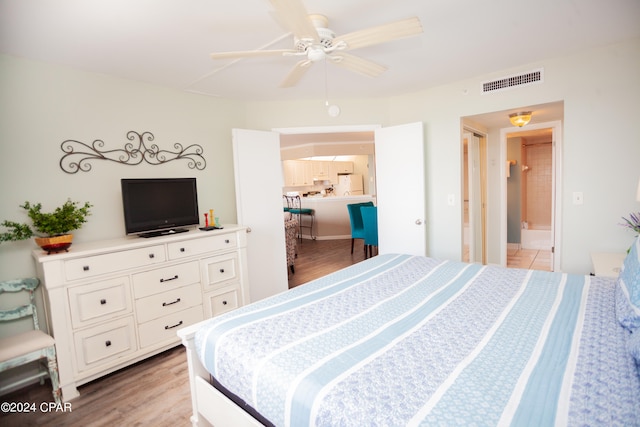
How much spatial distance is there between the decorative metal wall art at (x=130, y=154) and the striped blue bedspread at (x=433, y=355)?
1969 mm

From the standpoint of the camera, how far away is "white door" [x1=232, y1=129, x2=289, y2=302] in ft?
11.3

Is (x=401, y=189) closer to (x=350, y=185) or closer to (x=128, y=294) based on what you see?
(x=128, y=294)

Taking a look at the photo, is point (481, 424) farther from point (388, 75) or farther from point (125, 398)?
point (388, 75)

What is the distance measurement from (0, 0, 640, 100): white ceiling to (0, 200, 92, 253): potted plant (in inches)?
42.6

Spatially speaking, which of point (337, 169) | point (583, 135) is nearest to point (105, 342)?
point (583, 135)

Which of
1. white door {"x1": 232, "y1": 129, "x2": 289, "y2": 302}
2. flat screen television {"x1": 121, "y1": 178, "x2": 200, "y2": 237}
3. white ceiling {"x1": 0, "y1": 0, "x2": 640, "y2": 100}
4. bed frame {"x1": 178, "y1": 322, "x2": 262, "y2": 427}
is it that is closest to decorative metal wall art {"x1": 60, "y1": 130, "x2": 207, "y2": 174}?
flat screen television {"x1": 121, "y1": 178, "x2": 200, "y2": 237}

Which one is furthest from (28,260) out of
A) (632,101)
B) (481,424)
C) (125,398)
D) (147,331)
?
(632,101)

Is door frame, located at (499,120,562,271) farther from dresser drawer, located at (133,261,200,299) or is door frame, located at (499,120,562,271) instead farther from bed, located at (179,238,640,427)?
dresser drawer, located at (133,261,200,299)

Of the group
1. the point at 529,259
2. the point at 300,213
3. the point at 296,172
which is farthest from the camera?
the point at 296,172

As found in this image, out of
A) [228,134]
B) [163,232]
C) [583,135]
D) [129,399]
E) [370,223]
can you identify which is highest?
[228,134]

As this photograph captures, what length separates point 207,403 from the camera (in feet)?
4.87

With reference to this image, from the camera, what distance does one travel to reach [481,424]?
826 mm

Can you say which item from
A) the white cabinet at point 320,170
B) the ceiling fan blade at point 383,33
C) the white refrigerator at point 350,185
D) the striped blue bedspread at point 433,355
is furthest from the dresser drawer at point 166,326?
the white refrigerator at point 350,185

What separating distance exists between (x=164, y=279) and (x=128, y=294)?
266 mm
